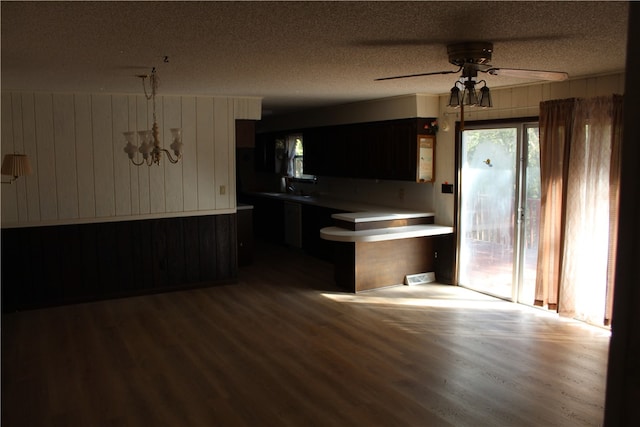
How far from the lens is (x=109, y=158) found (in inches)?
237

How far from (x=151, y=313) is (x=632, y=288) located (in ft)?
17.7

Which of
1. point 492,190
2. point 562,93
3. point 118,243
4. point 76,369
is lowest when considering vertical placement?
point 76,369

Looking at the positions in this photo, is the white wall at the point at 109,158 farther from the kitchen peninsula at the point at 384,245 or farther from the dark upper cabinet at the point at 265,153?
the dark upper cabinet at the point at 265,153

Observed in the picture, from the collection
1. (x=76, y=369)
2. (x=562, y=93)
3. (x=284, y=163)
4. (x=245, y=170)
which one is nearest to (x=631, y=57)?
(x=76, y=369)

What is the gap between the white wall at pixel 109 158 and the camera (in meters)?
5.62

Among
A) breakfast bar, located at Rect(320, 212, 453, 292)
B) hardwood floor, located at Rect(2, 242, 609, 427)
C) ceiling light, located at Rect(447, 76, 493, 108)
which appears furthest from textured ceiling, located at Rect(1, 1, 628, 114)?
hardwood floor, located at Rect(2, 242, 609, 427)

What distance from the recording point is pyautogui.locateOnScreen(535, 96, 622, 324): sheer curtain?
4727 millimetres

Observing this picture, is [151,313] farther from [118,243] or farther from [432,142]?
[432,142]

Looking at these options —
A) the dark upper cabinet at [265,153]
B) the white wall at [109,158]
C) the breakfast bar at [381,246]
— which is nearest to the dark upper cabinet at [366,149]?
the breakfast bar at [381,246]

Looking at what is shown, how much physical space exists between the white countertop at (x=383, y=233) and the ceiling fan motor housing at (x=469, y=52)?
289 cm

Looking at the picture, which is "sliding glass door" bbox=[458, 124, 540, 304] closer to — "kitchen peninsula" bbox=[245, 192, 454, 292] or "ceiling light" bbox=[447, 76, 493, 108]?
"kitchen peninsula" bbox=[245, 192, 454, 292]

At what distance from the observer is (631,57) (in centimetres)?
67

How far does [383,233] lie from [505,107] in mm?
1913

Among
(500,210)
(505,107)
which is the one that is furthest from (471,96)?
(500,210)
